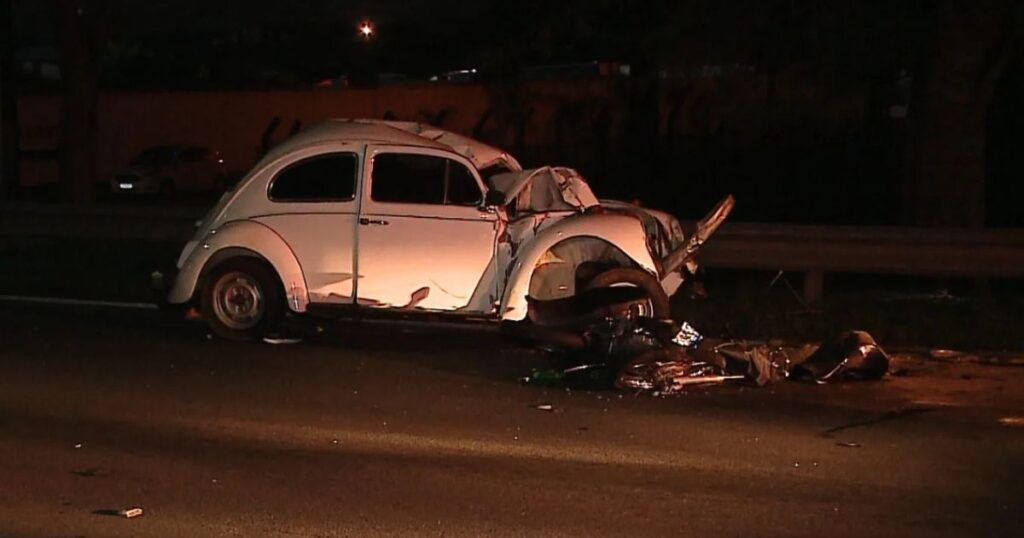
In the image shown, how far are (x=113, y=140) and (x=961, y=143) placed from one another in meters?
30.9

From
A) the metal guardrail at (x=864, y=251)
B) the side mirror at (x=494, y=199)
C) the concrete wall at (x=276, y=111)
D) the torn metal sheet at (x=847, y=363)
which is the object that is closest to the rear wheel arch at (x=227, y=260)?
the side mirror at (x=494, y=199)

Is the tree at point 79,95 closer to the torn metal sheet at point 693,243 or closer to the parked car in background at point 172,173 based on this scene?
the torn metal sheet at point 693,243

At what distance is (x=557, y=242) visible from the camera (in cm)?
1209

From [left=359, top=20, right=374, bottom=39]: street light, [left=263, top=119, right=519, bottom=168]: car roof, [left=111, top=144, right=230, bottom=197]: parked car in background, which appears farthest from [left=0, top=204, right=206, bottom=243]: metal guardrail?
[left=359, top=20, right=374, bottom=39]: street light

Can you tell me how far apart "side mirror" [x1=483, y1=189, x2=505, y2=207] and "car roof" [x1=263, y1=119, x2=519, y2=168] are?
1.47 feet

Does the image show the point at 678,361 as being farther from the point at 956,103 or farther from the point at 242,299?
the point at 956,103

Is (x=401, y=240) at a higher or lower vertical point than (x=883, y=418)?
higher

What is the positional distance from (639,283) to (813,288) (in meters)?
2.97

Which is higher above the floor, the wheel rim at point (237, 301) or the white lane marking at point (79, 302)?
the wheel rim at point (237, 301)

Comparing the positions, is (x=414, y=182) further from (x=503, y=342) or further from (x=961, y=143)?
(x=961, y=143)

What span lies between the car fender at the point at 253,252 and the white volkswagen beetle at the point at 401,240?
0.04ft

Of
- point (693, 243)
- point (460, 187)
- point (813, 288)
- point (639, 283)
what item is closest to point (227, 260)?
point (460, 187)

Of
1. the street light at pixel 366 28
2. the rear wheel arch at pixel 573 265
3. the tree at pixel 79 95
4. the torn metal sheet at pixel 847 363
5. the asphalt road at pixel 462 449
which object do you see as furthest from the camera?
the street light at pixel 366 28

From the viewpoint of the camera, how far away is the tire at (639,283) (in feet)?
39.5
